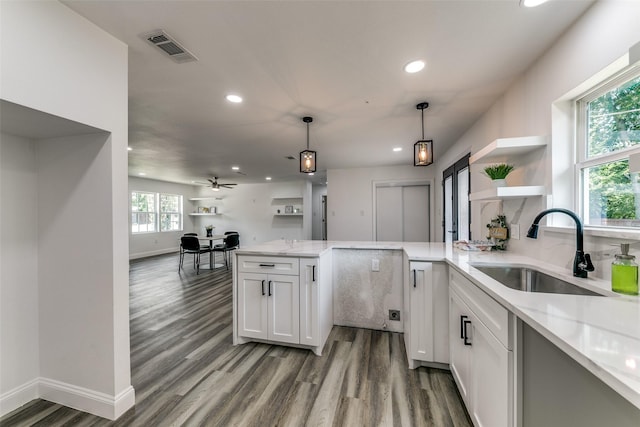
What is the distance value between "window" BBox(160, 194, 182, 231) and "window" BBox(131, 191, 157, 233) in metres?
0.29

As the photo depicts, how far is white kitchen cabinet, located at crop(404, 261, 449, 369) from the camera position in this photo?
196 cm

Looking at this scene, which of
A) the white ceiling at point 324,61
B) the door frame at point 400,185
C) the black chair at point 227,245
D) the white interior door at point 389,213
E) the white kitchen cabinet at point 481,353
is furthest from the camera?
the black chair at point 227,245

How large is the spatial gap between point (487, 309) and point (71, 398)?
261 cm

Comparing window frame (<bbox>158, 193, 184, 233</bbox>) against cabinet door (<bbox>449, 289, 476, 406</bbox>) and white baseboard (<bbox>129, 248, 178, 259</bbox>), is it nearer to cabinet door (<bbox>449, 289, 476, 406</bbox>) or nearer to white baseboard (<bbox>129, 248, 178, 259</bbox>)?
white baseboard (<bbox>129, 248, 178, 259</bbox>)

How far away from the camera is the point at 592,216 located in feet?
4.82

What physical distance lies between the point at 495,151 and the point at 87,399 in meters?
3.30

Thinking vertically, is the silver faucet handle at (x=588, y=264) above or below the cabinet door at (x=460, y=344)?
above

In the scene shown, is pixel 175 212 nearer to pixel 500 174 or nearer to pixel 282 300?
pixel 282 300

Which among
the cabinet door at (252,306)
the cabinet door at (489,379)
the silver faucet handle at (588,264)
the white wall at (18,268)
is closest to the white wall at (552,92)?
the silver faucet handle at (588,264)

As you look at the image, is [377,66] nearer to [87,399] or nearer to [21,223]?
[21,223]

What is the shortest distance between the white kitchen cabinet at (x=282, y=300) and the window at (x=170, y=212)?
23.3 feet

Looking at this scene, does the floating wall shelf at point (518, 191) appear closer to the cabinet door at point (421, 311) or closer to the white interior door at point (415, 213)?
the cabinet door at point (421, 311)

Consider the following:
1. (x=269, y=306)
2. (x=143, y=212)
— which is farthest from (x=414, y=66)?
(x=143, y=212)

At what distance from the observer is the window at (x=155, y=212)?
7273 millimetres
